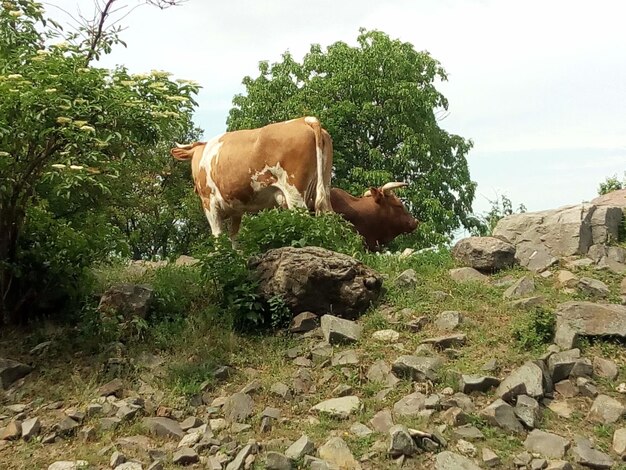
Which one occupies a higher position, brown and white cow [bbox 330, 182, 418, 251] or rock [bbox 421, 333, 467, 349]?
brown and white cow [bbox 330, 182, 418, 251]

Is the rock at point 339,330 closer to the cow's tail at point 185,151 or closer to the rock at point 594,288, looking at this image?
the rock at point 594,288

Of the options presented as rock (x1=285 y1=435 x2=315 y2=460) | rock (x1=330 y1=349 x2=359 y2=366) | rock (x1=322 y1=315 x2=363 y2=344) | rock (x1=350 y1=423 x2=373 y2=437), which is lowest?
rock (x1=285 y1=435 x2=315 y2=460)

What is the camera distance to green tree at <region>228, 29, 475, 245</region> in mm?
20781

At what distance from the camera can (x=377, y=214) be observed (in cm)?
1185

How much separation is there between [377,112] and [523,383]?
16459mm

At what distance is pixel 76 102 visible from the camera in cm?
618

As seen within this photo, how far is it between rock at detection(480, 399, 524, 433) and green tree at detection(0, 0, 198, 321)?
13.0 ft

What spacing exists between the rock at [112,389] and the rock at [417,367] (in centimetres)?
244

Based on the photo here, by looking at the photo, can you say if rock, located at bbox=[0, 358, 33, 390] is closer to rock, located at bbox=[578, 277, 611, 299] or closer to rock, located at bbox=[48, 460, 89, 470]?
rock, located at bbox=[48, 460, 89, 470]

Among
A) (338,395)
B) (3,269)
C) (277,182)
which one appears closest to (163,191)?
(277,182)

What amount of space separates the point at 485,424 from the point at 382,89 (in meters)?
17.1

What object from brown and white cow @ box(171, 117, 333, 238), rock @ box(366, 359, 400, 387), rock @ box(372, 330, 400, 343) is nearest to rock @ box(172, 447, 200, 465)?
rock @ box(366, 359, 400, 387)

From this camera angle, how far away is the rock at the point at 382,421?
16.8ft

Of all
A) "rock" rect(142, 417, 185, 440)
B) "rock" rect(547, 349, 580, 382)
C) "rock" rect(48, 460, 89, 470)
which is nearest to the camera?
"rock" rect(48, 460, 89, 470)
